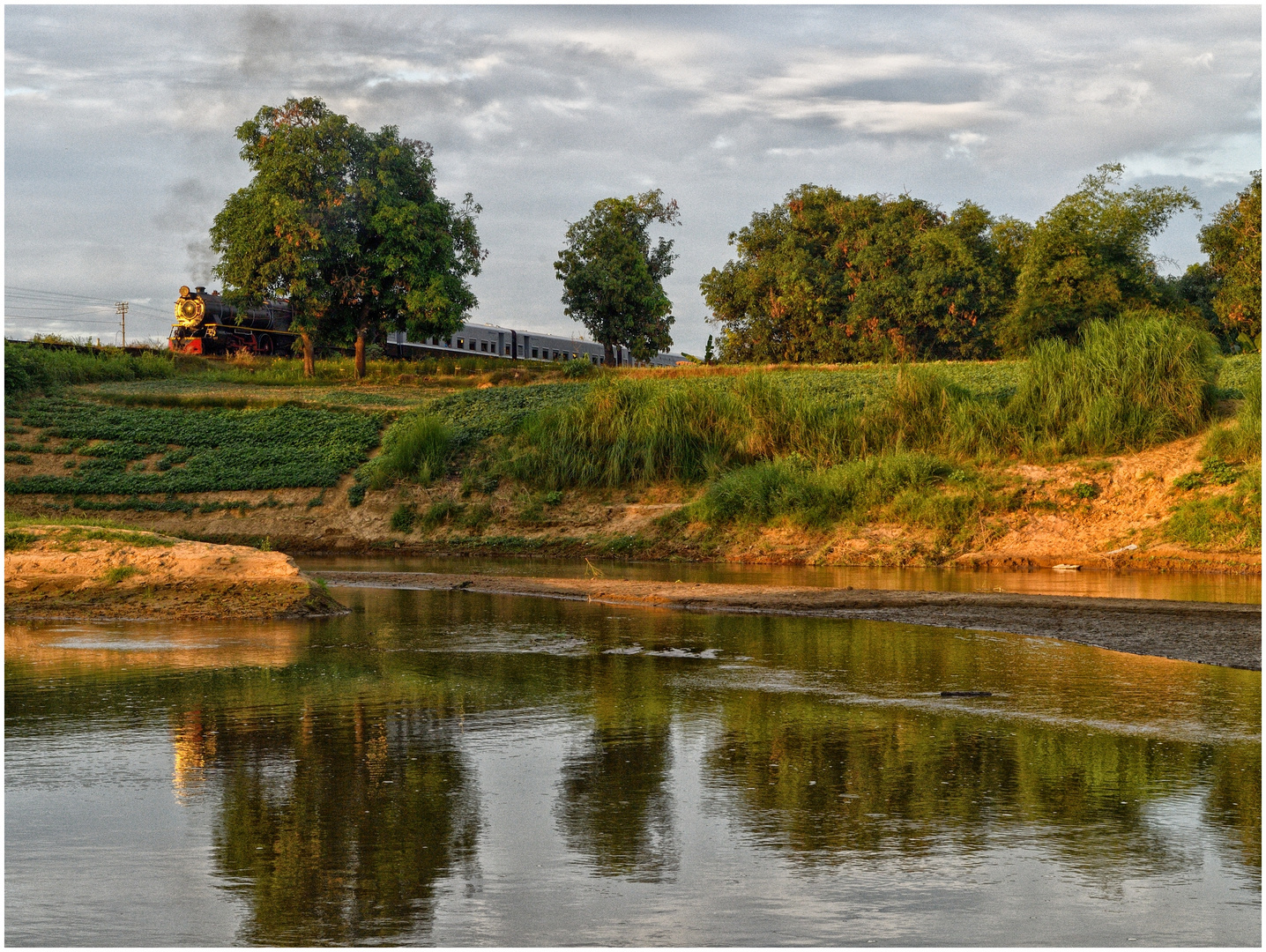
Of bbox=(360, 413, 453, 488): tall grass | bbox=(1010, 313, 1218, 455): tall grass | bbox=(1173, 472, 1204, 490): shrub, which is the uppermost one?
bbox=(1010, 313, 1218, 455): tall grass

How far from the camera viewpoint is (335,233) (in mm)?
51000

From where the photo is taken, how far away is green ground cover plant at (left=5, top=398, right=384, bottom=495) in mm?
33500

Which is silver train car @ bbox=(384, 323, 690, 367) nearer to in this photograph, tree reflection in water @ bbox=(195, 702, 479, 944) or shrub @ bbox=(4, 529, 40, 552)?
shrub @ bbox=(4, 529, 40, 552)

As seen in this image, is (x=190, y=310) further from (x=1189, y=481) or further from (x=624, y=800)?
(x=624, y=800)

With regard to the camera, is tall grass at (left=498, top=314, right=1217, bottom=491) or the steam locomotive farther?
the steam locomotive

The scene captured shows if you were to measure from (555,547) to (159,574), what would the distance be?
1510 cm

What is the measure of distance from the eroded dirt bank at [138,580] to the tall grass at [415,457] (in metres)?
17.9

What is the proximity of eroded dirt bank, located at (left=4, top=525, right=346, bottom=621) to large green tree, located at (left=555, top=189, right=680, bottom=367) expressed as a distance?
54931 millimetres

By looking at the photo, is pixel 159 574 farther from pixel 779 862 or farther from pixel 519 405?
pixel 519 405

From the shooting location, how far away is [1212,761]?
7293 millimetres

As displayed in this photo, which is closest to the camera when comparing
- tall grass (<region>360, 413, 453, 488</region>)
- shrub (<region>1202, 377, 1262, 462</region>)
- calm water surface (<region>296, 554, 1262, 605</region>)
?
calm water surface (<region>296, 554, 1262, 605</region>)

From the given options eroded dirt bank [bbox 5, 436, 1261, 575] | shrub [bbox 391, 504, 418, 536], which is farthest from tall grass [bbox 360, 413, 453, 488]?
shrub [bbox 391, 504, 418, 536]

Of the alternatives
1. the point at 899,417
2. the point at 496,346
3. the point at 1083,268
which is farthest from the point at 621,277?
the point at 899,417

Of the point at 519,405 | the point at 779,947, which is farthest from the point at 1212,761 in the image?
the point at 519,405
